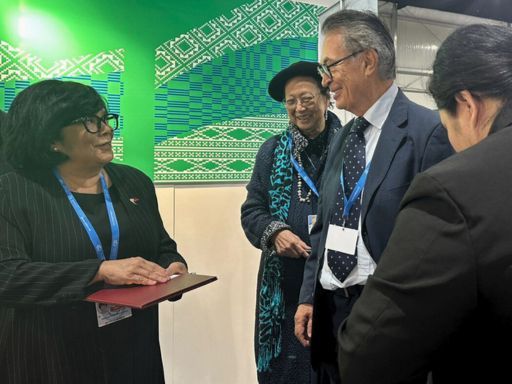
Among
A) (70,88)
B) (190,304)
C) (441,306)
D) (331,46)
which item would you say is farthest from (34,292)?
(331,46)

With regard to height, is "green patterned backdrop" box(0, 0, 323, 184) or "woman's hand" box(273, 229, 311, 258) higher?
"green patterned backdrop" box(0, 0, 323, 184)

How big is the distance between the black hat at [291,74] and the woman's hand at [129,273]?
1088mm

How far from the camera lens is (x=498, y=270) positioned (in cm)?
67

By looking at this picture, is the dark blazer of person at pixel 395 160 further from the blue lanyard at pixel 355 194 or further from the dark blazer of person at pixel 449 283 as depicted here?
the dark blazer of person at pixel 449 283

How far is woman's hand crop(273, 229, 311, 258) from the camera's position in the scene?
2.03m

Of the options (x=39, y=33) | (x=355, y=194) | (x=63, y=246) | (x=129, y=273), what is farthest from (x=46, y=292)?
(x=355, y=194)

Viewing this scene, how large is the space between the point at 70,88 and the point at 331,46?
0.92m

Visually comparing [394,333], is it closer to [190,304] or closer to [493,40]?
[493,40]

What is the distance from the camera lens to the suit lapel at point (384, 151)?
1.42 m

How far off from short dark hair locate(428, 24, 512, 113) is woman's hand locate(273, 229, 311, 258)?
3.79 feet

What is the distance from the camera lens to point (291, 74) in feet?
7.06

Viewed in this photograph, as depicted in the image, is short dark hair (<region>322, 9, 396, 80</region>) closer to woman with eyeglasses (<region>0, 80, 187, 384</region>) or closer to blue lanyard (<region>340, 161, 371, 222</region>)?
blue lanyard (<region>340, 161, 371, 222</region>)

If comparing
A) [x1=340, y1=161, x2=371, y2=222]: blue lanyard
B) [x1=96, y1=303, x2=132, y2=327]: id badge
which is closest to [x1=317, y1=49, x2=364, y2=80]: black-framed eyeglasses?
[x1=340, y1=161, x2=371, y2=222]: blue lanyard

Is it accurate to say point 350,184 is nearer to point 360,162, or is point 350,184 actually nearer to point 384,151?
point 360,162
